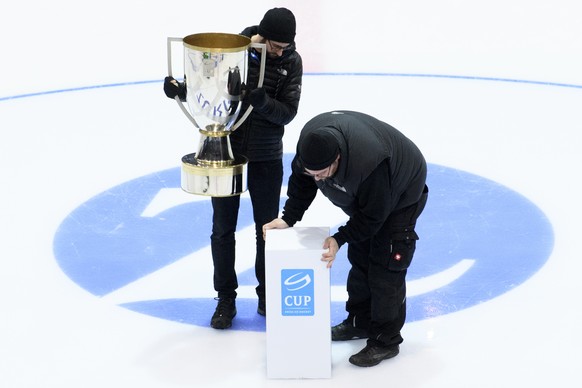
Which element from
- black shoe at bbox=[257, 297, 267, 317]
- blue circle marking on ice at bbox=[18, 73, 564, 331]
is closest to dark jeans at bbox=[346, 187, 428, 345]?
blue circle marking on ice at bbox=[18, 73, 564, 331]

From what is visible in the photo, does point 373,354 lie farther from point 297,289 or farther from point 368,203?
point 368,203

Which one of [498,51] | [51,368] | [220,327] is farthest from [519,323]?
[498,51]

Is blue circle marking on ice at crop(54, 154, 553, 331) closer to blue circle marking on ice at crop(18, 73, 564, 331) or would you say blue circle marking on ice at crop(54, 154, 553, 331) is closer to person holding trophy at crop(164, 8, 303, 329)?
blue circle marking on ice at crop(18, 73, 564, 331)

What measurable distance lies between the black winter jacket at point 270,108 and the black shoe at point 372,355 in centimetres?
112

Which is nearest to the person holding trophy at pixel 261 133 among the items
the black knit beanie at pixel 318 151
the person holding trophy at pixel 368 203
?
the person holding trophy at pixel 368 203

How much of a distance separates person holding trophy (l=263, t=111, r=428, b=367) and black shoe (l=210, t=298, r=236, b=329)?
593 mm

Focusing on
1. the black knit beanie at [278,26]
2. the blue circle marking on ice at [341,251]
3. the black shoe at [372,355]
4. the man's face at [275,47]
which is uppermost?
the black knit beanie at [278,26]

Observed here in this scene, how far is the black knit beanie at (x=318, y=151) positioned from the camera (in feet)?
13.4

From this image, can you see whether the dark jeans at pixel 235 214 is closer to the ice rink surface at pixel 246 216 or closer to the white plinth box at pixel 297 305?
the ice rink surface at pixel 246 216

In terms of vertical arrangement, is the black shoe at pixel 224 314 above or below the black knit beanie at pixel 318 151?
below

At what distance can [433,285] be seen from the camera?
562 centimetres

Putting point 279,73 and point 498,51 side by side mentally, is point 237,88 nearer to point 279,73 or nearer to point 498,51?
point 279,73

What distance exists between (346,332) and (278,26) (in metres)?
1.66

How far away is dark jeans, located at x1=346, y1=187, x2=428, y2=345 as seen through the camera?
15.0 ft
